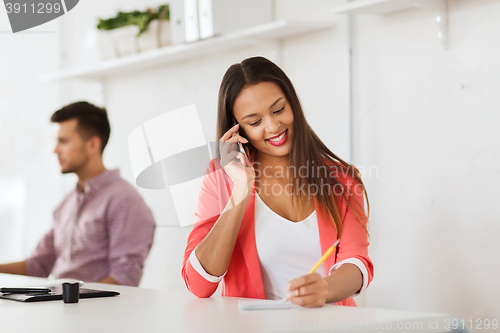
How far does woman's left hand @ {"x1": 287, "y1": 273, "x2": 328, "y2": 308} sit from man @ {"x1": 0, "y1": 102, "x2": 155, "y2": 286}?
0.95 meters

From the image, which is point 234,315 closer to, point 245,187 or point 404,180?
point 245,187

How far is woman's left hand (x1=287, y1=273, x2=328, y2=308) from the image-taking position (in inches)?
34.0

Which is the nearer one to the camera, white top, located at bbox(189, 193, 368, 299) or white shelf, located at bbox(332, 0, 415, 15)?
white top, located at bbox(189, 193, 368, 299)

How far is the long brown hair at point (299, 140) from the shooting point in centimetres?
116

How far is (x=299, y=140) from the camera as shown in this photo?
3.88 feet

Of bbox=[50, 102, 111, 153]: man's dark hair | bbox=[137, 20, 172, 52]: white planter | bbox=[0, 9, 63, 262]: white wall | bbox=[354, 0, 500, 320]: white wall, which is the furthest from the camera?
bbox=[0, 9, 63, 262]: white wall

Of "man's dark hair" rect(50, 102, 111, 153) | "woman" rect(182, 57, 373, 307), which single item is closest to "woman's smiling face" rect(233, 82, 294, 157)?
"woman" rect(182, 57, 373, 307)

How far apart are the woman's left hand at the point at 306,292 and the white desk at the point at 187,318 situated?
0.05 ft
